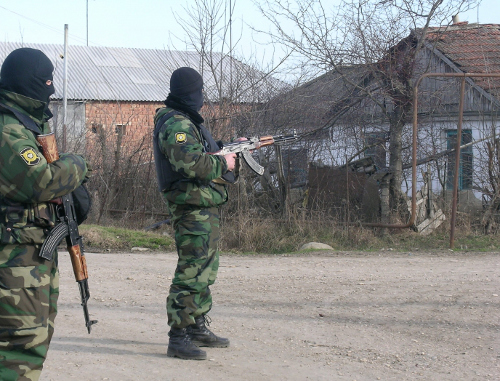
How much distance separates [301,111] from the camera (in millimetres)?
10812

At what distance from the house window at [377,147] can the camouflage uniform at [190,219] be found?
736 centimetres

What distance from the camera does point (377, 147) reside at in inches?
430

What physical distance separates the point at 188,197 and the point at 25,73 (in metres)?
1.42

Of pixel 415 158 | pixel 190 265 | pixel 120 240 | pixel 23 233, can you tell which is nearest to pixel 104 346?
pixel 190 265

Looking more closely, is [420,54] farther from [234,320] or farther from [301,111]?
[234,320]

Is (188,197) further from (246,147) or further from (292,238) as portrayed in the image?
(292,238)

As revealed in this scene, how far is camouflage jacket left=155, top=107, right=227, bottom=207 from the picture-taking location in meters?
3.73

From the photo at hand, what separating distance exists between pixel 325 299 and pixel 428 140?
6049 mm

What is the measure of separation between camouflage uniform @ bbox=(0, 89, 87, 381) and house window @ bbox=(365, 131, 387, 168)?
28.5 feet

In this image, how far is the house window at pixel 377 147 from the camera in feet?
35.4

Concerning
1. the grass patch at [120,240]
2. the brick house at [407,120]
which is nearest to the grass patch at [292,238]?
the grass patch at [120,240]

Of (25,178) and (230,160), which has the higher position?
(230,160)

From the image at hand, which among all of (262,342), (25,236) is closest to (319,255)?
(262,342)

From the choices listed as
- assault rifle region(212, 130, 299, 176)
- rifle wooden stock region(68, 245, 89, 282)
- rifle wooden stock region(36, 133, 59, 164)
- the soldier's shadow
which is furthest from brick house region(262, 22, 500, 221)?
rifle wooden stock region(36, 133, 59, 164)
